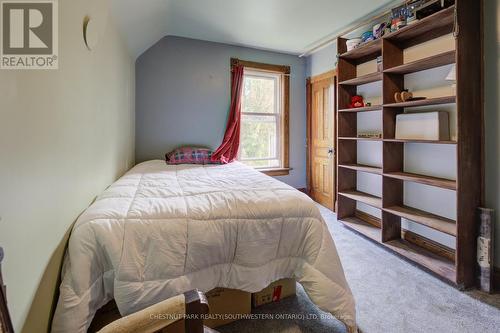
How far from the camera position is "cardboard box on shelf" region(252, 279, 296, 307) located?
5.19ft

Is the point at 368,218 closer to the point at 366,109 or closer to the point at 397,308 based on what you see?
the point at 366,109

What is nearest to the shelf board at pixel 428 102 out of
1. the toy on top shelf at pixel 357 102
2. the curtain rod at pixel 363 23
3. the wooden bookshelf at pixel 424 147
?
the wooden bookshelf at pixel 424 147

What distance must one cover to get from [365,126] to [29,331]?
327cm

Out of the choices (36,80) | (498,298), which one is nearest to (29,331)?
(36,80)

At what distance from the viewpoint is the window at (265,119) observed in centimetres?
397

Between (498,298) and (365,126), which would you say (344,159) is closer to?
(365,126)

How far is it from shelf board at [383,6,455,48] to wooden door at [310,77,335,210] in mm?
1224

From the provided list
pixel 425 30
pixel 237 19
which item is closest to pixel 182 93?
pixel 237 19

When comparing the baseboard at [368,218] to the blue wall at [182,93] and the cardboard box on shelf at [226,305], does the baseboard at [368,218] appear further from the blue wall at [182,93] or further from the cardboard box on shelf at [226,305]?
the blue wall at [182,93]

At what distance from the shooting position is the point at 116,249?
42.1 inches

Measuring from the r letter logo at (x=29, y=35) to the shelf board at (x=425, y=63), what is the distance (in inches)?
97.2

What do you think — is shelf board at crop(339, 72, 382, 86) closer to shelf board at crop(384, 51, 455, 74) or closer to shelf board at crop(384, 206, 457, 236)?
shelf board at crop(384, 51, 455, 74)

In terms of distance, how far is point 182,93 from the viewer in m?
3.52

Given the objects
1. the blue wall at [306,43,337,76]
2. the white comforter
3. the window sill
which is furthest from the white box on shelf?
the window sill
